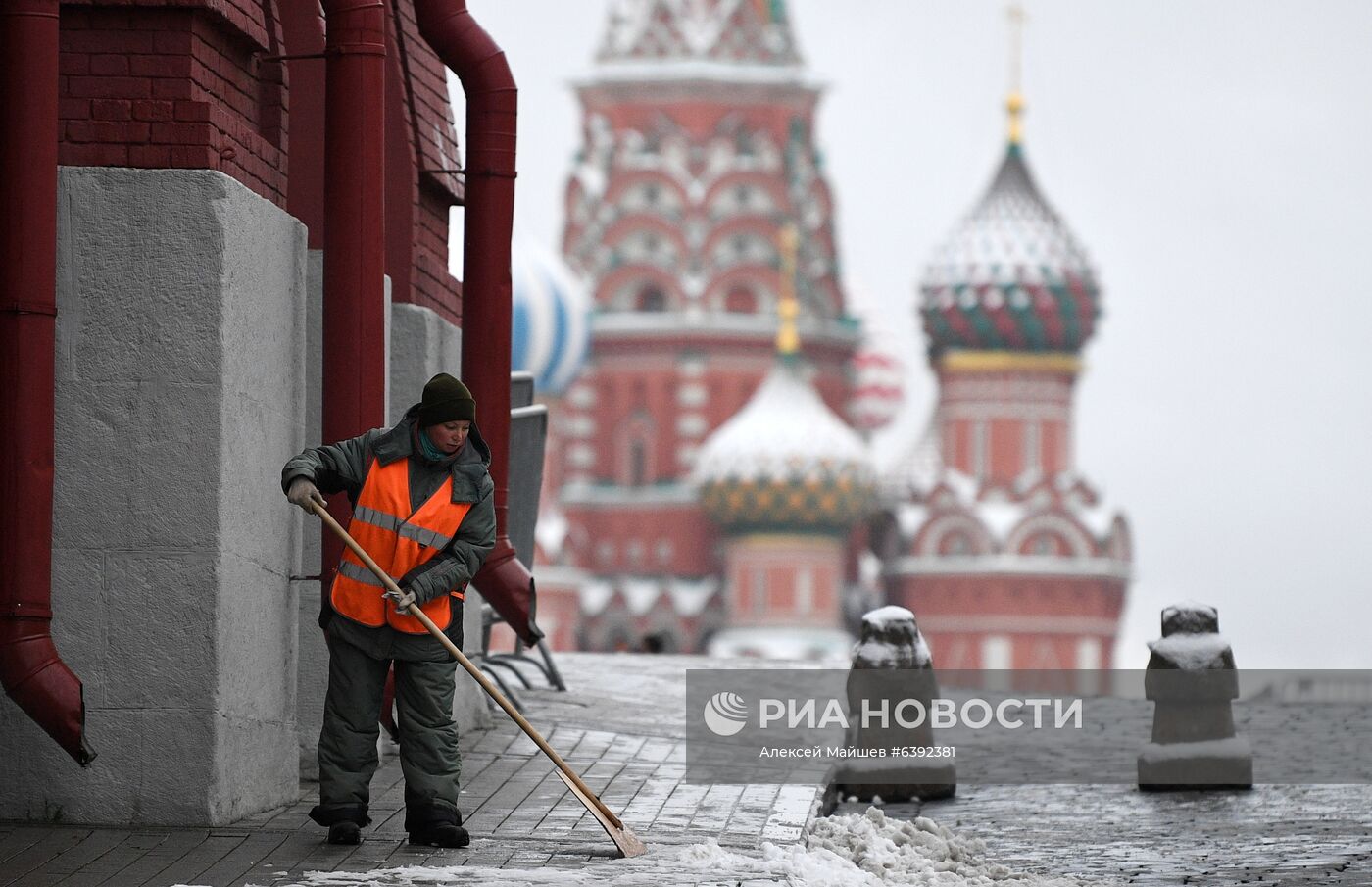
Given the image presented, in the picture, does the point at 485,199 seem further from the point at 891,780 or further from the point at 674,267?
the point at 674,267

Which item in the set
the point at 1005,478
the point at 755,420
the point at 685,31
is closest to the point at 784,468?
the point at 755,420

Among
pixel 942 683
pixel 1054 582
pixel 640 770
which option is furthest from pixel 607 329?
pixel 640 770

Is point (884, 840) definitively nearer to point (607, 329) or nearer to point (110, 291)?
point (110, 291)

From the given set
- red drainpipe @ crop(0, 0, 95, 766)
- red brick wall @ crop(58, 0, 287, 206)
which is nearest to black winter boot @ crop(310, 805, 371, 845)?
red drainpipe @ crop(0, 0, 95, 766)

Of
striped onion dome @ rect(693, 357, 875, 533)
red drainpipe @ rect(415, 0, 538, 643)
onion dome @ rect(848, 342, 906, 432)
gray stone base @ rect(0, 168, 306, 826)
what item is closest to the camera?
gray stone base @ rect(0, 168, 306, 826)

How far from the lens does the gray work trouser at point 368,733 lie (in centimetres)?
1021

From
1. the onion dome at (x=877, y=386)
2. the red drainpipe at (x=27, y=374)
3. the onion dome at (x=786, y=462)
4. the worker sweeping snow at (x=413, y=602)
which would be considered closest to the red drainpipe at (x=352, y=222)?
the worker sweeping snow at (x=413, y=602)

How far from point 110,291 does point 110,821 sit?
69.4 inches

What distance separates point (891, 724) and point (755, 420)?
6186 centimetres

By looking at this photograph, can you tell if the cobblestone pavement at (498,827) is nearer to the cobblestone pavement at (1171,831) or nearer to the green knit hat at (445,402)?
the cobblestone pavement at (1171,831)

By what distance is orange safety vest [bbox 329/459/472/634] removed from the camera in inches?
401

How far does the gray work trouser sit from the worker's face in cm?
71

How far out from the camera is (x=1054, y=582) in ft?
246

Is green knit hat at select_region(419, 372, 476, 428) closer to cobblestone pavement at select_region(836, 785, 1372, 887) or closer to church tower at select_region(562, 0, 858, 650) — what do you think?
cobblestone pavement at select_region(836, 785, 1372, 887)
